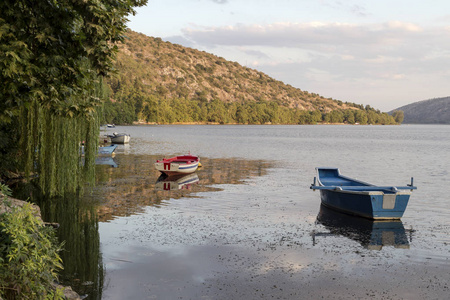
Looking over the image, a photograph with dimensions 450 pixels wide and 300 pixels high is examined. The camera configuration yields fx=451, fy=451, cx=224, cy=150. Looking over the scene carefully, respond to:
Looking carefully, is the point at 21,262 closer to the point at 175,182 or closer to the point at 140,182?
the point at 140,182

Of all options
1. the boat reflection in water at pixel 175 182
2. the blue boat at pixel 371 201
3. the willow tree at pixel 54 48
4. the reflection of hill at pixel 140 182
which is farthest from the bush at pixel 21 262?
the boat reflection in water at pixel 175 182

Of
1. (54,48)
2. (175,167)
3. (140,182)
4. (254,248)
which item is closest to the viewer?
(54,48)

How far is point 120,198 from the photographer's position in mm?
25219

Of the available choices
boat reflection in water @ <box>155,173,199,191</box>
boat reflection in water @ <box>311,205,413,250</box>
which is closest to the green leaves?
boat reflection in water @ <box>311,205,413,250</box>

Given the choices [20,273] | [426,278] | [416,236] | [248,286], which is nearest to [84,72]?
[20,273]

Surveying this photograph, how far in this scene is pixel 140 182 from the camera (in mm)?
32250

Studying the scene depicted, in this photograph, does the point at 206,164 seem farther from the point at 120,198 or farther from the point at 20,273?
the point at 20,273

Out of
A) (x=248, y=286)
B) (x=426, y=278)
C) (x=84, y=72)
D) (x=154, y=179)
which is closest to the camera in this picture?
(x=84, y=72)

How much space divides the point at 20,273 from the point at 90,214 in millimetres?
12781

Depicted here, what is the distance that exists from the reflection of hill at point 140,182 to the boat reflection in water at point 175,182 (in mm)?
446

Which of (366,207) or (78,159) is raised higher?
(78,159)

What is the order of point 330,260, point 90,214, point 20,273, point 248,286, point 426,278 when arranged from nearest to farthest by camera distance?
point 20,273 → point 248,286 → point 426,278 → point 330,260 → point 90,214

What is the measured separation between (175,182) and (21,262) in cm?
2468

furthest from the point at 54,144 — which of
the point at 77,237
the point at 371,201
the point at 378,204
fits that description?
the point at 378,204
